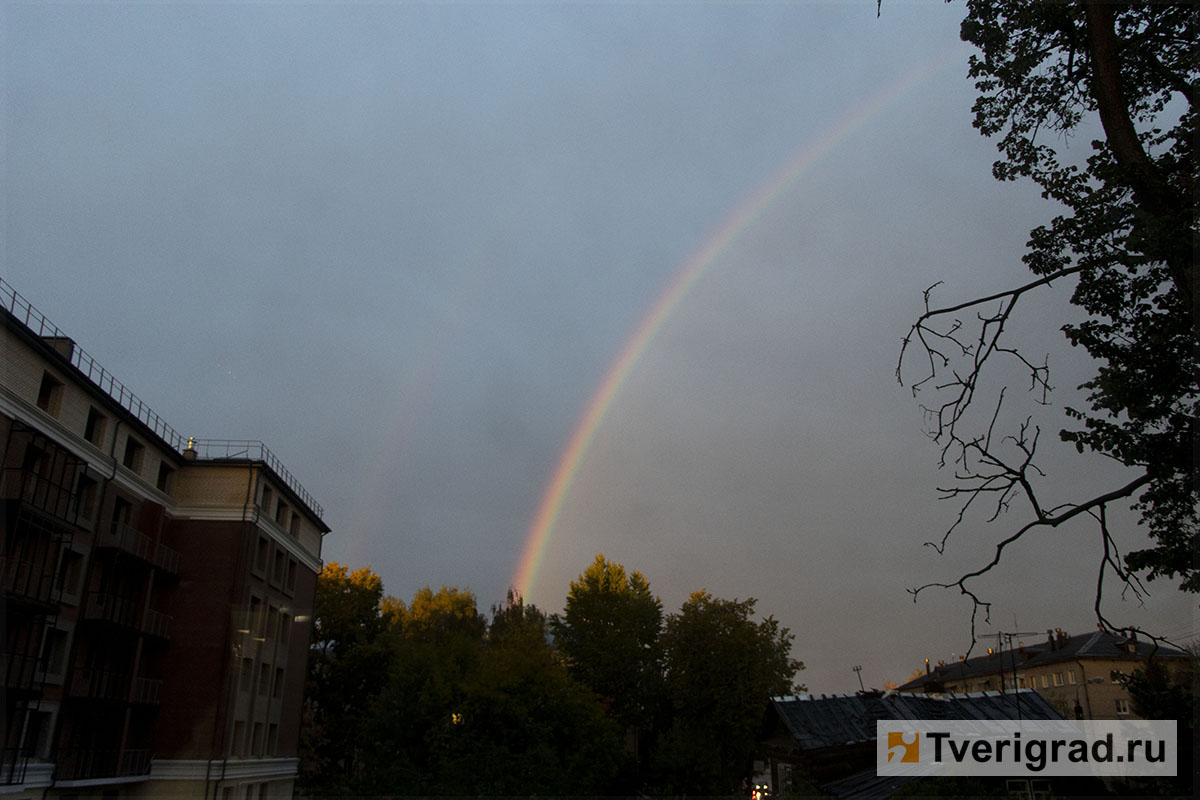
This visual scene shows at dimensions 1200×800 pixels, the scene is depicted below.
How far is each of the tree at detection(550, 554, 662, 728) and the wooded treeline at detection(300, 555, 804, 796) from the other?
0.35 ft

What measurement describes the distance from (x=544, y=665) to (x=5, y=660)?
70.9ft

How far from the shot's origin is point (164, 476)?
3928cm

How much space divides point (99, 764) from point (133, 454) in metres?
12.9

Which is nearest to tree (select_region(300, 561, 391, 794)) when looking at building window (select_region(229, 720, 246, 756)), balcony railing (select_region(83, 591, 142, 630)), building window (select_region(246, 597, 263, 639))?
building window (select_region(246, 597, 263, 639))

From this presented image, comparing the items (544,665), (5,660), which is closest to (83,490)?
(5,660)

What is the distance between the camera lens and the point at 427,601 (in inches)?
3019

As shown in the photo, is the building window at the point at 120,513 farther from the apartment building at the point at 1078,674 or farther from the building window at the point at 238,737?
the apartment building at the point at 1078,674

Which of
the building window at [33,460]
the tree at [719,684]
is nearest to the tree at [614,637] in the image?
the tree at [719,684]

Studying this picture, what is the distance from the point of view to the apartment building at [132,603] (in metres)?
27.2

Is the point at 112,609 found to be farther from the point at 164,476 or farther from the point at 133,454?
the point at 164,476

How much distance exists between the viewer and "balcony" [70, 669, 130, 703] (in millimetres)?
30797

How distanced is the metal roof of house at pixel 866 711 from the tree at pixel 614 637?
95.9 ft

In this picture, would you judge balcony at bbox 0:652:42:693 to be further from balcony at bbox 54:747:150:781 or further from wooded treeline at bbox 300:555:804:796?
wooded treeline at bbox 300:555:804:796

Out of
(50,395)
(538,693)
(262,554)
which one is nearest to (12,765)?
(50,395)
